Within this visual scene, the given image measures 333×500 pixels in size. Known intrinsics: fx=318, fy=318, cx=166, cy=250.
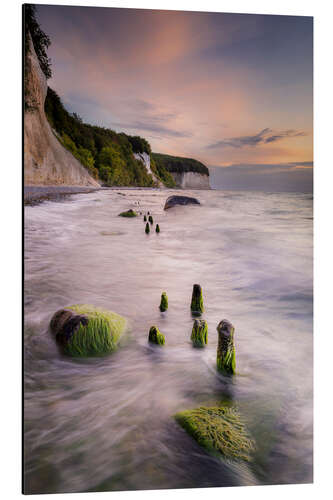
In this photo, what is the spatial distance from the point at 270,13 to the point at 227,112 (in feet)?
2.45

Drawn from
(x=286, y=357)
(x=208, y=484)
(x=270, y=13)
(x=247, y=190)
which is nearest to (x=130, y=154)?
(x=247, y=190)

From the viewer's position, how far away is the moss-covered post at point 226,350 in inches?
78.4

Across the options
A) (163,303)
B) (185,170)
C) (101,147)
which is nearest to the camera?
(163,303)

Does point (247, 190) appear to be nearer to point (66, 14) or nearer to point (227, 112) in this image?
point (227, 112)

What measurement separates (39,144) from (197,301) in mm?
1486

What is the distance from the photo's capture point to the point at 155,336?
2027mm

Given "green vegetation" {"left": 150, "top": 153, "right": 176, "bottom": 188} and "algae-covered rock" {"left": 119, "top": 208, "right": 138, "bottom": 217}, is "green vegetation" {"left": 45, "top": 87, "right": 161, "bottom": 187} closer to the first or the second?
"green vegetation" {"left": 150, "top": 153, "right": 176, "bottom": 188}
